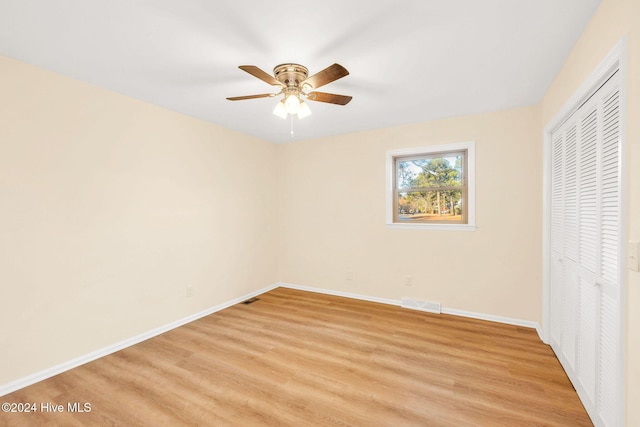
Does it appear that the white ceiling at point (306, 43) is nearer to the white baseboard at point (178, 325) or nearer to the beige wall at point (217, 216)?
the beige wall at point (217, 216)

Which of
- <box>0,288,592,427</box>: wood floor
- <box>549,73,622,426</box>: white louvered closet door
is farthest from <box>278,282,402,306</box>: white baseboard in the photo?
<box>549,73,622,426</box>: white louvered closet door

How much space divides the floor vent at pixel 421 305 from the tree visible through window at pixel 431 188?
1.05m

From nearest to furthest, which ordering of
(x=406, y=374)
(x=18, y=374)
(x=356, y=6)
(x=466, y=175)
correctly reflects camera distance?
(x=356, y=6) < (x=18, y=374) < (x=406, y=374) < (x=466, y=175)

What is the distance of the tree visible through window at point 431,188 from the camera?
3518mm

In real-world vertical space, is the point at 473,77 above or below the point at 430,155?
above

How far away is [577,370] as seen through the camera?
1.95 metres

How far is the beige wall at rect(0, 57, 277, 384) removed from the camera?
207 centimetres

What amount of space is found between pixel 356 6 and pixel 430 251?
9.41ft

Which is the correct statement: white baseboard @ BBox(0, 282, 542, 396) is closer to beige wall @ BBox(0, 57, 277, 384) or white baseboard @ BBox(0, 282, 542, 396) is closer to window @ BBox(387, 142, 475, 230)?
beige wall @ BBox(0, 57, 277, 384)

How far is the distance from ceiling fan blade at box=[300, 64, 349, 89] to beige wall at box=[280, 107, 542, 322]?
82.0 inches

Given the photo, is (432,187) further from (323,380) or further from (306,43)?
(323,380)

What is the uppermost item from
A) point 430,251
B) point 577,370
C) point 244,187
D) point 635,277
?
point 244,187

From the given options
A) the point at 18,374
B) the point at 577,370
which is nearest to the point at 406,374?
the point at 577,370

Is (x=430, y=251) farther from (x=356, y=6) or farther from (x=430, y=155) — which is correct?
(x=356, y=6)
